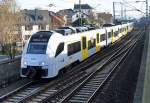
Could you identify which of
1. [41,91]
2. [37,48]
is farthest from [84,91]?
[37,48]

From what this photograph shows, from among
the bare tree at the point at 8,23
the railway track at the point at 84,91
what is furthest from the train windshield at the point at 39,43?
the bare tree at the point at 8,23

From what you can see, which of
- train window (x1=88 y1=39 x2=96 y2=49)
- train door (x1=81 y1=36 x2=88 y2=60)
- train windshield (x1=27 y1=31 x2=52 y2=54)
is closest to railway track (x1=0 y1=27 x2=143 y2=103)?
train windshield (x1=27 y1=31 x2=52 y2=54)

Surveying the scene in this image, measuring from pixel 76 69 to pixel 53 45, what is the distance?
18.4ft

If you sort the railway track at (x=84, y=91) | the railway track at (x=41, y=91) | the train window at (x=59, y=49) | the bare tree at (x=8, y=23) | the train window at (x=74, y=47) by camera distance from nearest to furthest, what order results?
the railway track at (x=84, y=91), the railway track at (x=41, y=91), the train window at (x=59, y=49), the train window at (x=74, y=47), the bare tree at (x=8, y=23)

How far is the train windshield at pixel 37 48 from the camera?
66.6 ft

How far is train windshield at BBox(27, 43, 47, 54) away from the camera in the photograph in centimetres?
2030

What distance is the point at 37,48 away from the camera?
2056 centimetres

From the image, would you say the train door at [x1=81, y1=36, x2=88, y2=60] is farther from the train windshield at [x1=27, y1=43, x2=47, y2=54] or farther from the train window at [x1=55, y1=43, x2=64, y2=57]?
the train windshield at [x1=27, y1=43, x2=47, y2=54]

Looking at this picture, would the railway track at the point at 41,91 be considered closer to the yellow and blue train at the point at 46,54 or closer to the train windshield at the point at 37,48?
the yellow and blue train at the point at 46,54

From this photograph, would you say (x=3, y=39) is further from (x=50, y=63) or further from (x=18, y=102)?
(x=18, y=102)

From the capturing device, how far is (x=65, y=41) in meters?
22.2

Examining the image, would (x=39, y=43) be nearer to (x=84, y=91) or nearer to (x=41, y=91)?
(x=41, y=91)

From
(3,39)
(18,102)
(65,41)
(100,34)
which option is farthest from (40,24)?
(18,102)

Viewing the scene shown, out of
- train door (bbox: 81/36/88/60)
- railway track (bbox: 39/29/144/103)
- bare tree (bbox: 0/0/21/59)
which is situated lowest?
railway track (bbox: 39/29/144/103)
